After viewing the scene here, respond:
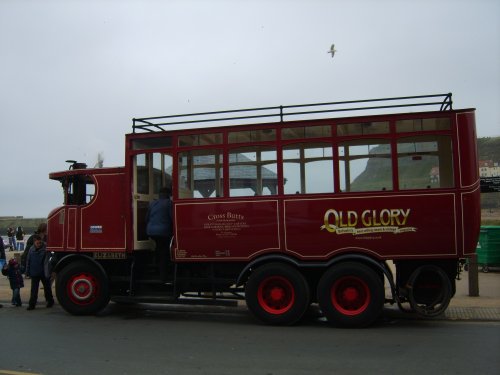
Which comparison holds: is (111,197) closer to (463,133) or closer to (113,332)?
(113,332)

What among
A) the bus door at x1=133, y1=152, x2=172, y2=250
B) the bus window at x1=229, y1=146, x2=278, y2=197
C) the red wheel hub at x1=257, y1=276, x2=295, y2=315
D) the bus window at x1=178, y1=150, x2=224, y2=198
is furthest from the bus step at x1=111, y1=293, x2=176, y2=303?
the bus window at x1=229, y1=146, x2=278, y2=197

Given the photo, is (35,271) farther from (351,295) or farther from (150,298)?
(351,295)

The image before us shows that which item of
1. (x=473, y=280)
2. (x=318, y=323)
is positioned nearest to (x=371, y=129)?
(x=318, y=323)

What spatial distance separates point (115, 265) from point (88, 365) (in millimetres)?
3612

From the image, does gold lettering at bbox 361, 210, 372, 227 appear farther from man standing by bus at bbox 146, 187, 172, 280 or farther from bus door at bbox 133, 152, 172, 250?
bus door at bbox 133, 152, 172, 250

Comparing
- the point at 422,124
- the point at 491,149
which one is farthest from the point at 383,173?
the point at 491,149

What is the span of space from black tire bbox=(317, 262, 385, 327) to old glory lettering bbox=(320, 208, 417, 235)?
0.57m

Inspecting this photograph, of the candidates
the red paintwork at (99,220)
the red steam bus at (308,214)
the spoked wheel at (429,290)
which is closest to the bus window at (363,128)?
the red steam bus at (308,214)

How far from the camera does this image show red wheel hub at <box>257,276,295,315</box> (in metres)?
7.75

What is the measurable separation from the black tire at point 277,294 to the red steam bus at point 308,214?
0.07 feet

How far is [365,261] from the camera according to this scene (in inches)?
296

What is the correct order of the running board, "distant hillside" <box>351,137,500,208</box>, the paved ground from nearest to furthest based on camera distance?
"distant hillside" <box>351,137,500,208</box>
the running board
the paved ground

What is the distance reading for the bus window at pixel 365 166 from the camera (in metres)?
7.61

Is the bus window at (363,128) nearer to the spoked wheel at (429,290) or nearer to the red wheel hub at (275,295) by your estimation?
the spoked wheel at (429,290)
